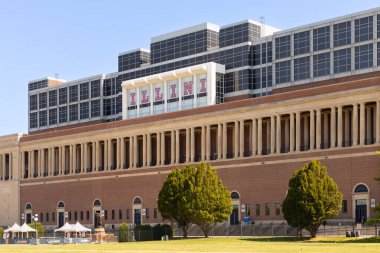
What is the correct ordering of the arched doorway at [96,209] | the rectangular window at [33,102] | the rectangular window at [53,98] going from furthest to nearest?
the rectangular window at [33,102], the rectangular window at [53,98], the arched doorway at [96,209]

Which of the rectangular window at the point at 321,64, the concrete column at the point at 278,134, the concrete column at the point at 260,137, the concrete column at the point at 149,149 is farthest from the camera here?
the concrete column at the point at 149,149

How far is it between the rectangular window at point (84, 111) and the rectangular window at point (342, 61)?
193ft

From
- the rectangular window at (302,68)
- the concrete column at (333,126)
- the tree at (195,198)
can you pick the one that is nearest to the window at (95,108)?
the rectangular window at (302,68)

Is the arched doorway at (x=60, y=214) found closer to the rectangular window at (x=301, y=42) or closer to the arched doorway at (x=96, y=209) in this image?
the arched doorway at (x=96, y=209)

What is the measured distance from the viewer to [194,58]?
127 m

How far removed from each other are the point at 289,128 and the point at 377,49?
57.7ft

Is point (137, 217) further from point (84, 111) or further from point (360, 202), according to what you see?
point (360, 202)

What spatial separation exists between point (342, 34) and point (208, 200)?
1420 inches

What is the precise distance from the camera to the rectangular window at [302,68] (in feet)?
373

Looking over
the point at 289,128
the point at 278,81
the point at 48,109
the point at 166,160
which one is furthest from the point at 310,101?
the point at 48,109

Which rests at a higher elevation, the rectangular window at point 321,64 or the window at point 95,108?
the rectangular window at point 321,64

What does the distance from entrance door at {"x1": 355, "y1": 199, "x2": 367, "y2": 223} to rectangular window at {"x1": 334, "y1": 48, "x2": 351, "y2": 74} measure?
2561 cm

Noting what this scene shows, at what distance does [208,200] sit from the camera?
3514 inches

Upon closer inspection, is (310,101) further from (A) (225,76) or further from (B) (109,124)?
(B) (109,124)
